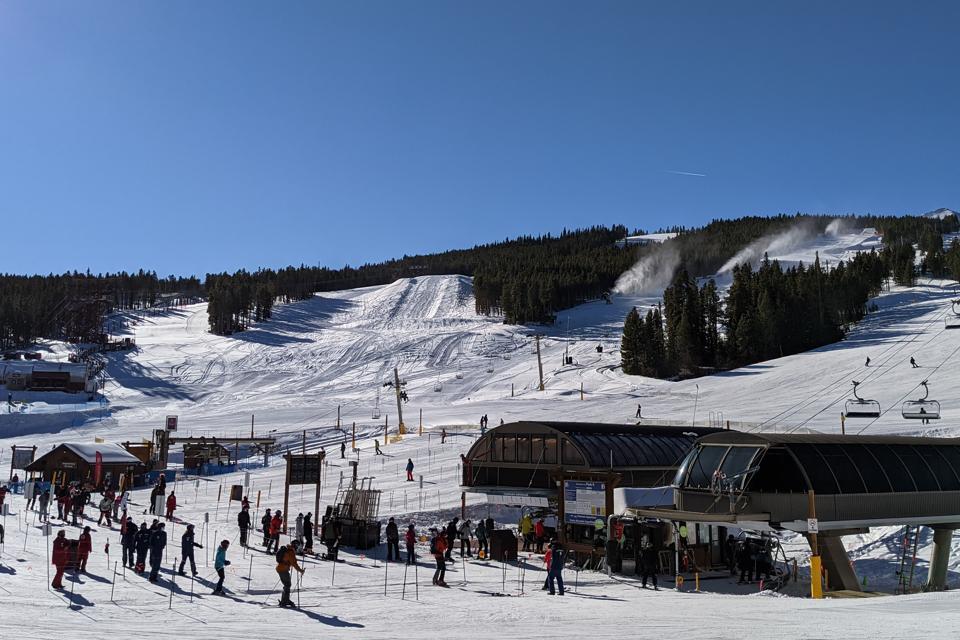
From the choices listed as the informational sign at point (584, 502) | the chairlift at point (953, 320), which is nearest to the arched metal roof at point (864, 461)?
the informational sign at point (584, 502)

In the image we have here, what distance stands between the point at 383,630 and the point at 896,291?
356 ft

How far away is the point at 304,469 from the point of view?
25484mm

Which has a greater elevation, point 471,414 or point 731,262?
point 731,262

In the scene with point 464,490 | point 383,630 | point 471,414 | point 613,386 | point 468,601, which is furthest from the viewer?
point 613,386

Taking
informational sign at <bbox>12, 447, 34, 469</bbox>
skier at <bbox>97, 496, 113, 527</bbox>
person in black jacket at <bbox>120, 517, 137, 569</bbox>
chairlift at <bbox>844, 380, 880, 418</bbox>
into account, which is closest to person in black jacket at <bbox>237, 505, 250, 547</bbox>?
person in black jacket at <bbox>120, 517, 137, 569</bbox>

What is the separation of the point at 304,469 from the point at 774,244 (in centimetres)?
17082

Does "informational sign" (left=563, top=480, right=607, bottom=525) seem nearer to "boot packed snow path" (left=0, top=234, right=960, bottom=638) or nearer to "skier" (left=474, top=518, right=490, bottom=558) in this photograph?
"boot packed snow path" (left=0, top=234, right=960, bottom=638)

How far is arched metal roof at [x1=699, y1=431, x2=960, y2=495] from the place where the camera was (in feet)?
58.2

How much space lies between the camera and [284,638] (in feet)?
35.8

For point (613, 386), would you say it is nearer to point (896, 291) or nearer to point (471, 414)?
point (471, 414)

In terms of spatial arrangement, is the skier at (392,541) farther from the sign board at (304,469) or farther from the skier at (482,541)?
the sign board at (304,469)

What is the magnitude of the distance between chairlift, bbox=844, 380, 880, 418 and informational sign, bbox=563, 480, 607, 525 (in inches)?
908

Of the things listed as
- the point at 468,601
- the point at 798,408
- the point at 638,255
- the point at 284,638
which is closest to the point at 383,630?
the point at 284,638

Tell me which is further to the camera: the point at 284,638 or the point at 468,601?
the point at 468,601
